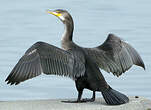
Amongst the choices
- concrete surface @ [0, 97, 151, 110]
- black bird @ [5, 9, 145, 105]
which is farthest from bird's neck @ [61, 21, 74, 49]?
concrete surface @ [0, 97, 151, 110]

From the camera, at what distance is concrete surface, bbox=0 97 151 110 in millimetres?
12477

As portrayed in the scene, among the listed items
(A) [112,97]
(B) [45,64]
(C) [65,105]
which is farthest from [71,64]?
(A) [112,97]

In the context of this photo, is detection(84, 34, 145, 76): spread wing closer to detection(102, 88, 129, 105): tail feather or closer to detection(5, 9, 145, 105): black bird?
detection(5, 9, 145, 105): black bird

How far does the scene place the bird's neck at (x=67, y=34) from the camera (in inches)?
514

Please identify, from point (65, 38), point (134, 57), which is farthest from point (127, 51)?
point (65, 38)

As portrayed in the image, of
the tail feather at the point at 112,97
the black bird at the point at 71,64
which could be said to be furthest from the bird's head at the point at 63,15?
the tail feather at the point at 112,97

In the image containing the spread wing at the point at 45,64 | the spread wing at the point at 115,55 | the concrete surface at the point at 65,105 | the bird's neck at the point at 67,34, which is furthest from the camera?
the spread wing at the point at 115,55

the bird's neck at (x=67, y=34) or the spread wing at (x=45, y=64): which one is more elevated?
the bird's neck at (x=67, y=34)

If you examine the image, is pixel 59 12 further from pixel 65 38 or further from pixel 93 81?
pixel 93 81

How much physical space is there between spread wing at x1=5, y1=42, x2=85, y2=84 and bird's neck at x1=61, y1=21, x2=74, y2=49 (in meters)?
0.35

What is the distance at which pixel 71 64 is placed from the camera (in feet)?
41.2

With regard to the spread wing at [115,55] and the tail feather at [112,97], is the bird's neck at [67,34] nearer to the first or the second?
the spread wing at [115,55]

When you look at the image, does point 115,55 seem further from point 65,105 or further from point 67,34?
point 65,105

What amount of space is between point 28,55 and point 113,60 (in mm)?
1621
